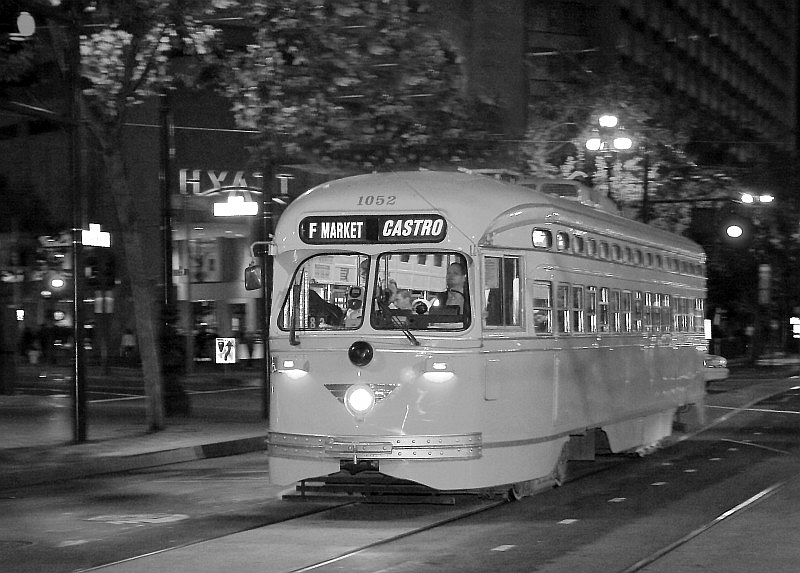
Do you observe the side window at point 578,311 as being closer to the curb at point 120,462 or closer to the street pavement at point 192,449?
the street pavement at point 192,449

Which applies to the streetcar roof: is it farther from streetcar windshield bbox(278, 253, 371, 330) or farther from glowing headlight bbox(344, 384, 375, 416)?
glowing headlight bbox(344, 384, 375, 416)

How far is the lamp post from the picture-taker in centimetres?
3447

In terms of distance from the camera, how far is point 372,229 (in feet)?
41.1

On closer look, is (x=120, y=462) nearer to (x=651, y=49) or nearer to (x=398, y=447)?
(x=398, y=447)

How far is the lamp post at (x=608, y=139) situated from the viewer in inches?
1357

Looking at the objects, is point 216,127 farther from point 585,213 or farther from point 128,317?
point 585,213

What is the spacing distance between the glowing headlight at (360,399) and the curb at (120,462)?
18.3 feet

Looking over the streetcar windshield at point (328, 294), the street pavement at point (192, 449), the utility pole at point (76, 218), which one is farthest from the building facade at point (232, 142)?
the streetcar windshield at point (328, 294)

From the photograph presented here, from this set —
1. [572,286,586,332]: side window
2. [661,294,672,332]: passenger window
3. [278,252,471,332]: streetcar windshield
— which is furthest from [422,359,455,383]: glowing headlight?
[661,294,672,332]: passenger window

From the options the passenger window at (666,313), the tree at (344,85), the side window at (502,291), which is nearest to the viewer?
the side window at (502,291)

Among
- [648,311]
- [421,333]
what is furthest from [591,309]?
[421,333]

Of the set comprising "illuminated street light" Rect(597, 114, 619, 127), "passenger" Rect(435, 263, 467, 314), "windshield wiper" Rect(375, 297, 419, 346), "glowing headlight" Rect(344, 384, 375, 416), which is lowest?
"glowing headlight" Rect(344, 384, 375, 416)

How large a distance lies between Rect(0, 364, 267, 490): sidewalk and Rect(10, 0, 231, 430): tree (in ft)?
4.01

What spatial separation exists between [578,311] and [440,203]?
9.15 feet
